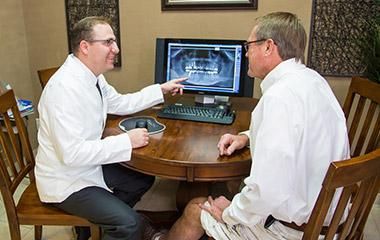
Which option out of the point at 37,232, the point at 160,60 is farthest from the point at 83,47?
the point at 37,232

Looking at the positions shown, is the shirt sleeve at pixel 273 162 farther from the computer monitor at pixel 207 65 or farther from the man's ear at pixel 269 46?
the computer monitor at pixel 207 65

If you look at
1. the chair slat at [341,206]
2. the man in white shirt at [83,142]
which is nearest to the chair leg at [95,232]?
the man in white shirt at [83,142]

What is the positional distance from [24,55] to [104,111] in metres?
1.58

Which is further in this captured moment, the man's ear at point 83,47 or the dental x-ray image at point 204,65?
the dental x-ray image at point 204,65

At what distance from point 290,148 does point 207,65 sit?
1.06 m

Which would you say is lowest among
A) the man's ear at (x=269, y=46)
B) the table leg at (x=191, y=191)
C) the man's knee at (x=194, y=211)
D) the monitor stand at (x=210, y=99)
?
the table leg at (x=191, y=191)

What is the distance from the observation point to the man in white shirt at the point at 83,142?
1583mm

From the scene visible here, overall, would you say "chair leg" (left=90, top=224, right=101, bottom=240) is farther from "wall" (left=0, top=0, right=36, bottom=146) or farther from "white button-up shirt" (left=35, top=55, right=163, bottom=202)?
"wall" (left=0, top=0, right=36, bottom=146)

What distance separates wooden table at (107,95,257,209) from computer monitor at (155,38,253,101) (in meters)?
0.32

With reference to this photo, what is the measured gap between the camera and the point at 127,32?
2717 mm

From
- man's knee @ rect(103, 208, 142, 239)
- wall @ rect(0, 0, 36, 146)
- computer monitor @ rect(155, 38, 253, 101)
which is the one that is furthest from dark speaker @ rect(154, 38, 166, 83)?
wall @ rect(0, 0, 36, 146)

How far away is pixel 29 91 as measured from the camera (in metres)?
3.15

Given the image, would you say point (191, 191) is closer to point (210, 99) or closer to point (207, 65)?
point (210, 99)

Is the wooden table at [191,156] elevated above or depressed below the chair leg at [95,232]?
above
